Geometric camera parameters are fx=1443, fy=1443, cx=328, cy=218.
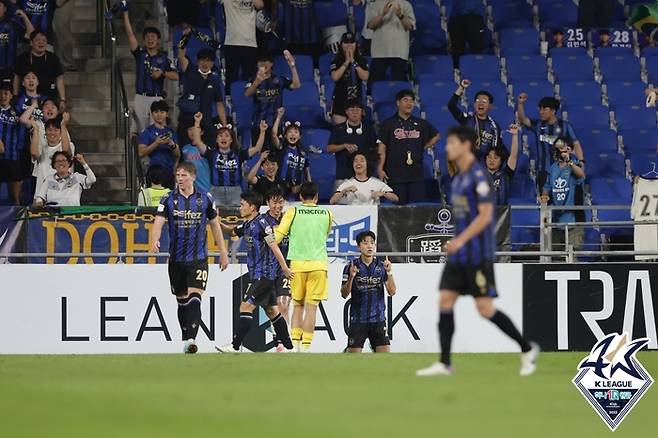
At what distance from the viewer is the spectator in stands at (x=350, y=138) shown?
69.7ft

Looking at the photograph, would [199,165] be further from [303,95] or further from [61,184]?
[303,95]

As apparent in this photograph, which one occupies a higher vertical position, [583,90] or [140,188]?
[583,90]

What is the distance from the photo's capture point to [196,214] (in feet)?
52.3

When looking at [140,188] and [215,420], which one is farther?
[140,188]

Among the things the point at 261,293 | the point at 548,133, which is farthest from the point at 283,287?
the point at 548,133

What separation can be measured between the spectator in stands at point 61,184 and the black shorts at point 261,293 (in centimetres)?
348

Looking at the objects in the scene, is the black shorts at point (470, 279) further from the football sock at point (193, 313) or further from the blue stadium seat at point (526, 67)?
the blue stadium seat at point (526, 67)

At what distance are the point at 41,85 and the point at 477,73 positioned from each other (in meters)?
7.64

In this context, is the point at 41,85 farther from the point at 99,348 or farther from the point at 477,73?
the point at 477,73

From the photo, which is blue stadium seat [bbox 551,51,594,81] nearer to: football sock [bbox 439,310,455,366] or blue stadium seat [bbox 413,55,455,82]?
blue stadium seat [bbox 413,55,455,82]

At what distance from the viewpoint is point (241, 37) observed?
23328mm

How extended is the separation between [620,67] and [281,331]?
10.8m

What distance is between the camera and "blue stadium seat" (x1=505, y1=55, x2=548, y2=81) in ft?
83.0

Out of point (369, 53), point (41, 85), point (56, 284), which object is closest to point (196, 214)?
point (56, 284)
